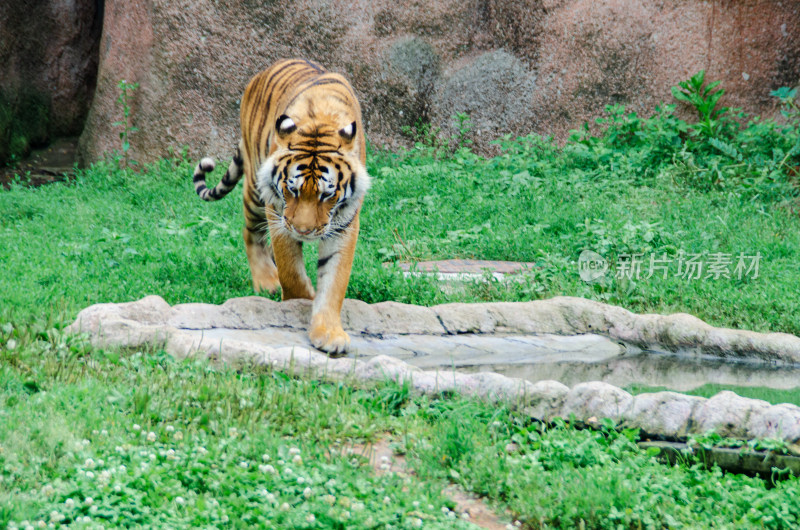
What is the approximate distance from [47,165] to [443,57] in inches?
216

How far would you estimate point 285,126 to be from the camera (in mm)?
4375

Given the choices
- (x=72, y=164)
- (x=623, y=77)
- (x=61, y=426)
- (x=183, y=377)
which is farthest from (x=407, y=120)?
(x=61, y=426)

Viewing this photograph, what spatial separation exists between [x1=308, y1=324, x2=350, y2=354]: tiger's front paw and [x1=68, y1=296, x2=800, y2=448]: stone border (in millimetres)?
306

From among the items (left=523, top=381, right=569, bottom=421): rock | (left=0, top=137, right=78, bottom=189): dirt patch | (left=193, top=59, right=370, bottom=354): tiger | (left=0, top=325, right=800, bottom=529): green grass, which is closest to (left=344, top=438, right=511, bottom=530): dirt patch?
(left=0, top=325, right=800, bottom=529): green grass

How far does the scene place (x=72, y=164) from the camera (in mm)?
10820

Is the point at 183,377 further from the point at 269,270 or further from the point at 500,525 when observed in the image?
the point at 269,270

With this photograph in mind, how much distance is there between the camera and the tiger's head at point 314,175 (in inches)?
169

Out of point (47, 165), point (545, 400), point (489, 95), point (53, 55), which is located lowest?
point (47, 165)

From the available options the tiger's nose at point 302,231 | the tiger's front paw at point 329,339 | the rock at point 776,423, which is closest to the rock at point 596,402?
the rock at point 776,423

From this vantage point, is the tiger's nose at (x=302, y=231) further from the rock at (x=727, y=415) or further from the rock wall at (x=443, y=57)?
the rock wall at (x=443, y=57)

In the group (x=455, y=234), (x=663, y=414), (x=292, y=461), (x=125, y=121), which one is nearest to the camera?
(x=292, y=461)

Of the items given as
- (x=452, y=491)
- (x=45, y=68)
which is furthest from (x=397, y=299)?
(x=45, y=68)

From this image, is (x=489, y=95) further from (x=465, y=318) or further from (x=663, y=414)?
(x=663, y=414)

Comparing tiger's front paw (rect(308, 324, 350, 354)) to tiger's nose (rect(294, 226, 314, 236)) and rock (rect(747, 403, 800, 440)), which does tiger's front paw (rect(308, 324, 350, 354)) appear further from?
rock (rect(747, 403, 800, 440))
